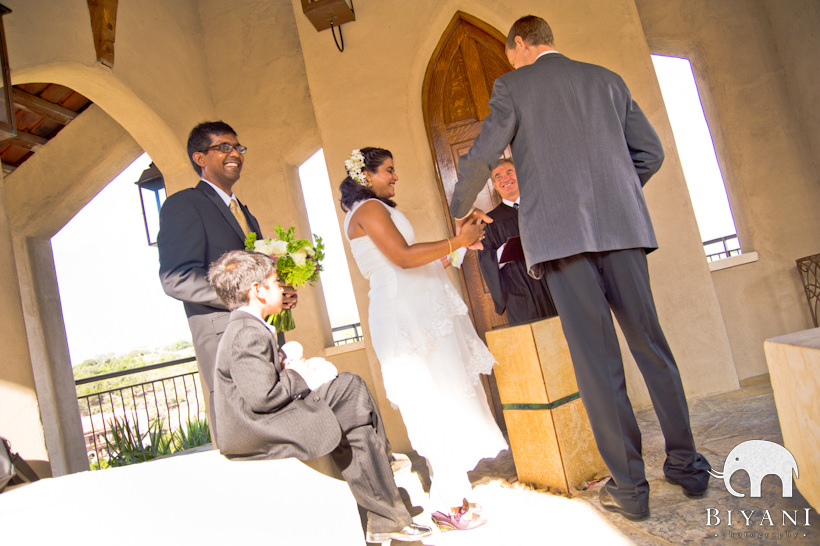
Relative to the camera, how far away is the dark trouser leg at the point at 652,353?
2008 mm

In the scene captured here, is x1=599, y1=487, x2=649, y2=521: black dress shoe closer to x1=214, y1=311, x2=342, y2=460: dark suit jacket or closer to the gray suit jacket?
the gray suit jacket

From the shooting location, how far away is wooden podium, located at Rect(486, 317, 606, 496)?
2.48m

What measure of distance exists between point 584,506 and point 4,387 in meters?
2.91

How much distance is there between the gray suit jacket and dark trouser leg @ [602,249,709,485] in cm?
11

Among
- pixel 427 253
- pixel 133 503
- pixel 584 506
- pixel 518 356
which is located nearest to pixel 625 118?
pixel 427 253

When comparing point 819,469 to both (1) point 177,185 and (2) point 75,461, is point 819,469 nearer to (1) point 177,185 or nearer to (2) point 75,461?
(1) point 177,185

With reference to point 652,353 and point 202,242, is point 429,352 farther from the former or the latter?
point 202,242

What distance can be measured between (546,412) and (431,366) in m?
0.60

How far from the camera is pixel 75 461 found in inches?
221

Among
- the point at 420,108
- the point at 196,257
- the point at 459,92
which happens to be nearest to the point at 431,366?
the point at 196,257

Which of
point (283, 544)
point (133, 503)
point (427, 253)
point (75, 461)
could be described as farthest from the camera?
point (75, 461)

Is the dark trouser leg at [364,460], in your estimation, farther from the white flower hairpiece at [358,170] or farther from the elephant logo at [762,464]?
the elephant logo at [762,464]

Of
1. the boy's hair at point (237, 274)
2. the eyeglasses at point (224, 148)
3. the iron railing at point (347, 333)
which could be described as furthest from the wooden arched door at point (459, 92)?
the boy's hair at point (237, 274)

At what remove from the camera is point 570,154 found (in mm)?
2098
